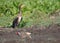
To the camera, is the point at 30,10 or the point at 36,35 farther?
the point at 30,10

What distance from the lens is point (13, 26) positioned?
13.6 meters

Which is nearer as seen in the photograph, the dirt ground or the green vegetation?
the dirt ground

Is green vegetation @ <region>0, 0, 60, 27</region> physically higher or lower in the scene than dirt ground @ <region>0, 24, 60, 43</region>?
higher

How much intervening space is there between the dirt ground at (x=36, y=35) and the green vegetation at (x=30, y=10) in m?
0.89

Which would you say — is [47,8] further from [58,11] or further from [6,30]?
[6,30]

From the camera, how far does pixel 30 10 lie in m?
16.1

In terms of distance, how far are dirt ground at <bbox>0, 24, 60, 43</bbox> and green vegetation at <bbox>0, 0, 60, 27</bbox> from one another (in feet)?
2.92

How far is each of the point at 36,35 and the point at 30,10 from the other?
146 inches

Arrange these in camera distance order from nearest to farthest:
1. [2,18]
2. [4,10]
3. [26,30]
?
[26,30] → [2,18] → [4,10]

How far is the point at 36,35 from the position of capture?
494 inches

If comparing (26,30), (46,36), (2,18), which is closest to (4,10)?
(2,18)

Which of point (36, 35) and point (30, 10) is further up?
point (30, 10)

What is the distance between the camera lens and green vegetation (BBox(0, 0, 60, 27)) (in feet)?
47.9

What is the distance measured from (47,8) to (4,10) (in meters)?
2.04
